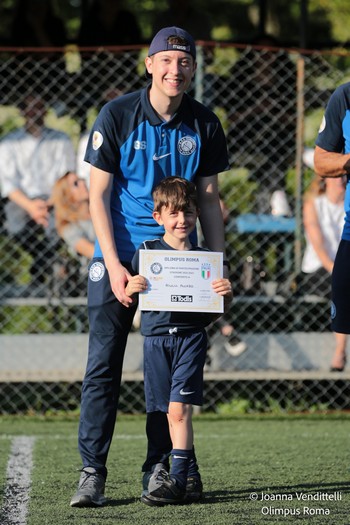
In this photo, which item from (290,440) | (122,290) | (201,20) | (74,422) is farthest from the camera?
(201,20)

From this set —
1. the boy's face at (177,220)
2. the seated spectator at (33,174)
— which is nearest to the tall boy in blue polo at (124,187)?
the boy's face at (177,220)

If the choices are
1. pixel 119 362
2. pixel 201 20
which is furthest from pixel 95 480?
pixel 201 20

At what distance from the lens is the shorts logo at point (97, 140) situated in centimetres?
450

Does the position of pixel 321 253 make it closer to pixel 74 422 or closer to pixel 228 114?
pixel 228 114

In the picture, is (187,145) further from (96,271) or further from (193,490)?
(193,490)

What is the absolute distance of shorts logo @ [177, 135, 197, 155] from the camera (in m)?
4.56

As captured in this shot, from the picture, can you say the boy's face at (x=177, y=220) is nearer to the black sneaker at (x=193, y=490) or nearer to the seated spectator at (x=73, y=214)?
the black sneaker at (x=193, y=490)

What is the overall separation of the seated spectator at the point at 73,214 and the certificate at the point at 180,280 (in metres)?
3.76

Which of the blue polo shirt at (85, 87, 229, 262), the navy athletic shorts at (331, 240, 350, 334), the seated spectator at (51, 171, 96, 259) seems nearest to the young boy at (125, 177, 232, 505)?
the blue polo shirt at (85, 87, 229, 262)

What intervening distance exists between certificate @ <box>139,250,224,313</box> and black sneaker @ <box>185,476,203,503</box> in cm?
79

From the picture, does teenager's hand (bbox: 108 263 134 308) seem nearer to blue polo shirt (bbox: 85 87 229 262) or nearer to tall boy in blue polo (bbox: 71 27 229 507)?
tall boy in blue polo (bbox: 71 27 229 507)

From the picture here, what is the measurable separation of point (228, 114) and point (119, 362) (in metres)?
4.35

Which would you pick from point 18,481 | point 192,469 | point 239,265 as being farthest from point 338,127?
point 239,265

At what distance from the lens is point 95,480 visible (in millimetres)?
4453
